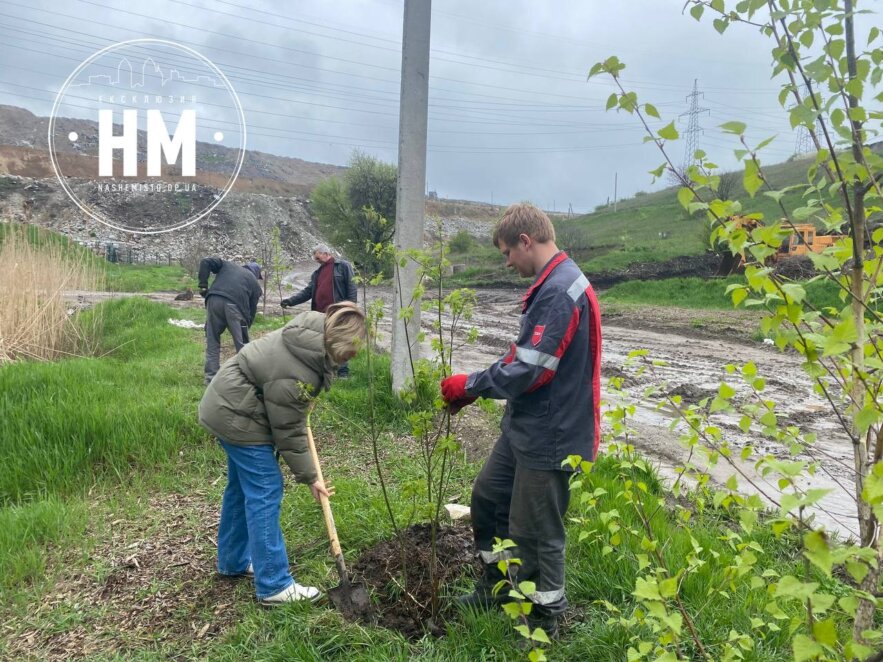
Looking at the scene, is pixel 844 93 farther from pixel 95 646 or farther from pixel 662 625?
pixel 95 646

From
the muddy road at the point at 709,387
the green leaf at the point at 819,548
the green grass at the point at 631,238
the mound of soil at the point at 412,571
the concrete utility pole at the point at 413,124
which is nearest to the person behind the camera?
the green leaf at the point at 819,548

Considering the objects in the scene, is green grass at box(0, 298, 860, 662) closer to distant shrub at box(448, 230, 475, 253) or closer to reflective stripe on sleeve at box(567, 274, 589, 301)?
reflective stripe on sleeve at box(567, 274, 589, 301)

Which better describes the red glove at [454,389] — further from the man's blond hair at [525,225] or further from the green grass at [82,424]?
the green grass at [82,424]

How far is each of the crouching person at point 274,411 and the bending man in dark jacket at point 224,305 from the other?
425 centimetres

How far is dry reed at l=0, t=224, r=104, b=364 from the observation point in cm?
726

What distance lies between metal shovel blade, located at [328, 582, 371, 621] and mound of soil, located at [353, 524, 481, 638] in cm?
7

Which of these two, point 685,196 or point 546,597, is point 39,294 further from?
point 685,196

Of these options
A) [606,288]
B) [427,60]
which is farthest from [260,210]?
[427,60]

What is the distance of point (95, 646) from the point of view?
2.85 meters

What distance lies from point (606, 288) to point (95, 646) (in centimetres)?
2187

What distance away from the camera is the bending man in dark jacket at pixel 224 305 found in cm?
703

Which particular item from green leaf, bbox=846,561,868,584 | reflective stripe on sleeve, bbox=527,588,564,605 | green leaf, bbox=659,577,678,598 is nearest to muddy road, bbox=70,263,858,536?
green leaf, bbox=846,561,868,584

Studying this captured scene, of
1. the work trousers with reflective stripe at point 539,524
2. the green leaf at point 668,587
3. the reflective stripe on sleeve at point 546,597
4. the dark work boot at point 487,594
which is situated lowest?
the dark work boot at point 487,594

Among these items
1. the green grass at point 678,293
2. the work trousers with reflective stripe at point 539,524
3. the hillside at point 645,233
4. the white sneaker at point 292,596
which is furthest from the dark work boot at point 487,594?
the hillside at point 645,233
